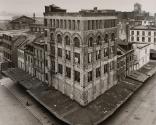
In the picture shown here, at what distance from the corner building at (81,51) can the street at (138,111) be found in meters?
6.00

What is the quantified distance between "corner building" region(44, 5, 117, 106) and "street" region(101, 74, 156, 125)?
6001mm

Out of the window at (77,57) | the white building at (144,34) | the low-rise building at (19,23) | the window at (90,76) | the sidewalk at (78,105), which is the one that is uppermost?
the low-rise building at (19,23)

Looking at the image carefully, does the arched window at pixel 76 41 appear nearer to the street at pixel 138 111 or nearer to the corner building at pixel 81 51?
the corner building at pixel 81 51

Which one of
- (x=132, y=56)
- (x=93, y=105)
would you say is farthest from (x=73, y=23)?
(x=132, y=56)

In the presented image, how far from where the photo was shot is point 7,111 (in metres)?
46.2

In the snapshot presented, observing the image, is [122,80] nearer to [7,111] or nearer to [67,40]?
[67,40]

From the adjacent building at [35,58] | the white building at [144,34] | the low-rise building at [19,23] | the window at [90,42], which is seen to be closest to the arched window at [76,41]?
the window at [90,42]

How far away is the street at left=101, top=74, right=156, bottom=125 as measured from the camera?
41.5m

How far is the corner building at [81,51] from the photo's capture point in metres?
39.4

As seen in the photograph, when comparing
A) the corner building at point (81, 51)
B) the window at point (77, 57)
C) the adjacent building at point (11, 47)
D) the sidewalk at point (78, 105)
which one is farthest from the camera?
the adjacent building at point (11, 47)

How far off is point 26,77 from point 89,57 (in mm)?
24245

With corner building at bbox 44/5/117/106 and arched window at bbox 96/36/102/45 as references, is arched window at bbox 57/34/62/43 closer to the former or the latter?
corner building at bbox 44/5/117/106

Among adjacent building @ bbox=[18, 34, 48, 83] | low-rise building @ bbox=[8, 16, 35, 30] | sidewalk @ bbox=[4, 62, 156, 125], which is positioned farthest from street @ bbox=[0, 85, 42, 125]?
low-rise building @ bbox=[8, 16, 35, 30]

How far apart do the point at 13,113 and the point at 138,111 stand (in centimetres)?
2693
